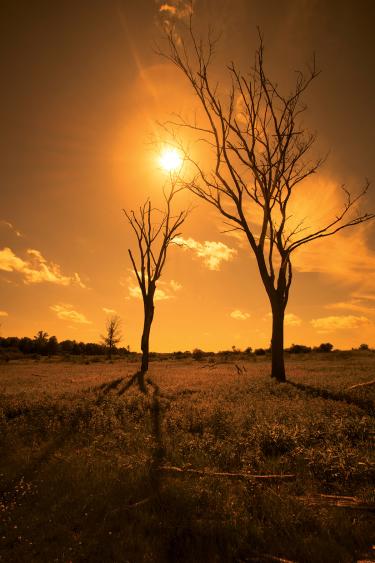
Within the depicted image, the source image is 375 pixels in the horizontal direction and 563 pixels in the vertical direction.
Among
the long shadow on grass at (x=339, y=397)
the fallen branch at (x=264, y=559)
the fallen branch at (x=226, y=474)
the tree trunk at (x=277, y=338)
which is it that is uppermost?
the tree trunk at (x=277, y=338)

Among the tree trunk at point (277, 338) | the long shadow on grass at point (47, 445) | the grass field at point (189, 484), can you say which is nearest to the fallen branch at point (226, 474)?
the grass field at point (189, 484)

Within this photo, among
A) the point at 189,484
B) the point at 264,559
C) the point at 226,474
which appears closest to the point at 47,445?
the point at 189,484

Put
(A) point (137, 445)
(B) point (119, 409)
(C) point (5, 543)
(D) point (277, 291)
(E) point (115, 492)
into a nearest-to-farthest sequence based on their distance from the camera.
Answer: (C) point (5, 543)
(E) point (115, 492)
(A) point (137, 445)
(B) point (119, 409)
(D) point (277, 291)

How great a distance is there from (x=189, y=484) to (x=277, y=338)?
12.0 m

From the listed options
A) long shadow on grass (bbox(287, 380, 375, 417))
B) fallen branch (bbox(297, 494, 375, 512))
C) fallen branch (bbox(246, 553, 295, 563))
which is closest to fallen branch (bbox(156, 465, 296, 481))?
fallen branch (bbox(297, 494, 375, 512))

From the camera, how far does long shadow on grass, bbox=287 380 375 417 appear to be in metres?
9.89

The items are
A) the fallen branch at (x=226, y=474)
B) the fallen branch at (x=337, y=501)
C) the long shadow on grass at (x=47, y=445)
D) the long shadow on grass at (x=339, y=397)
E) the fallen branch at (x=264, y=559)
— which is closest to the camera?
the fallen branch at (x=264, y=559)

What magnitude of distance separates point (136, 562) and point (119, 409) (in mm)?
6804

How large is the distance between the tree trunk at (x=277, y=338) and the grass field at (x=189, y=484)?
598 cm

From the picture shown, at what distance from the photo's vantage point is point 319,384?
555 inches

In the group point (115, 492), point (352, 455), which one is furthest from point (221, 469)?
point (352, 455)

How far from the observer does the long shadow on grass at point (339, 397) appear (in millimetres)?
9888

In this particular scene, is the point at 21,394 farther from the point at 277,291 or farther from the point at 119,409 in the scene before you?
the point at 277,291

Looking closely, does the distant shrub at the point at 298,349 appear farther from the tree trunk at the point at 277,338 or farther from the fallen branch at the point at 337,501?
the fallen branch at the point at 337,501
